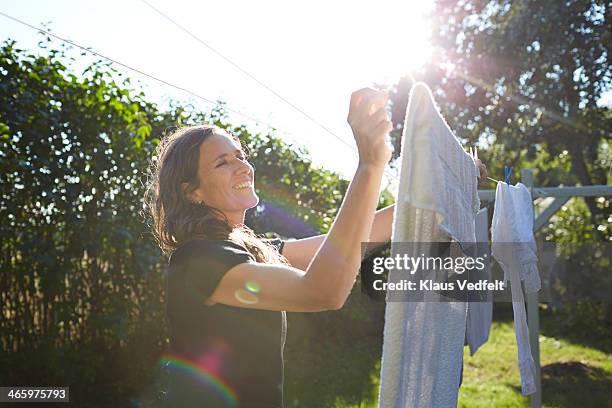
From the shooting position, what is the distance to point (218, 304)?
4.63 feet

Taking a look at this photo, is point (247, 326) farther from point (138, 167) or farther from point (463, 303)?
point (138, 167)

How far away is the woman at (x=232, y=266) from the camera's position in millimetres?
1150

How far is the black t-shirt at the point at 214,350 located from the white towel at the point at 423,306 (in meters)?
0.33

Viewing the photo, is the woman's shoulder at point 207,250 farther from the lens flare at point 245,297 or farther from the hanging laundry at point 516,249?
the hanging laundry at point 516,249

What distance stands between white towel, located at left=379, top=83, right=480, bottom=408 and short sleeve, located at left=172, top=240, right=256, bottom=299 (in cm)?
40

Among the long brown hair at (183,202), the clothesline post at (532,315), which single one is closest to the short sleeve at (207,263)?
the long brown hair at (183,202)

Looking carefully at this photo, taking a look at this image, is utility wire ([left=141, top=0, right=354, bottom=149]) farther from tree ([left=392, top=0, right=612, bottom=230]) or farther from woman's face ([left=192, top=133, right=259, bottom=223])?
tree ([left=392, top=0, right=612, bottom=230])

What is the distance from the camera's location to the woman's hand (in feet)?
3.75

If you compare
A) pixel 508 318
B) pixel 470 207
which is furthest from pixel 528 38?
pixel 470 207

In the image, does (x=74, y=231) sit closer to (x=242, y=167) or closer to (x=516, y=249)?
(x=242, y=167)

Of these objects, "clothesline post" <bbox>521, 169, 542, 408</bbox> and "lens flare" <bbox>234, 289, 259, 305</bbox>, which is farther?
"clothesline post" <bbox>521, 169, 542, 408</bbox>

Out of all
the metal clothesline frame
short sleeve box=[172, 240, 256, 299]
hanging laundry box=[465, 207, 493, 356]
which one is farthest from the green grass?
short sleeve box=[172, 240, 256, 299]

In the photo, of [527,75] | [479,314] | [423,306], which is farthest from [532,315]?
[527,75]

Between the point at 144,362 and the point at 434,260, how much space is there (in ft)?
13.6
